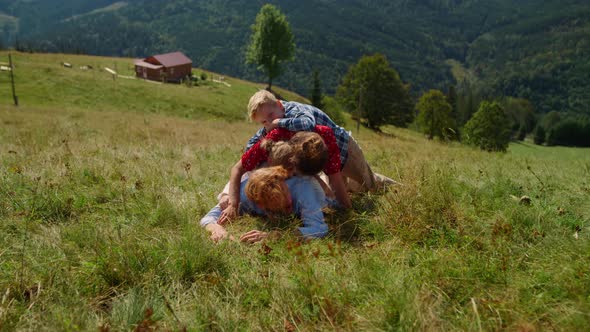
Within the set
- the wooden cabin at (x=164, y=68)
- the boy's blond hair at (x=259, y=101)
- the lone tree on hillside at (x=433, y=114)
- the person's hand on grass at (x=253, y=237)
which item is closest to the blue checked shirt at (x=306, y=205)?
the person's hand on grass at (x=253, y=237)

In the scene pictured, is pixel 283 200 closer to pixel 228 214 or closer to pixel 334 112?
pixel 228 214

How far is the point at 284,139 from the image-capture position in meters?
4.68

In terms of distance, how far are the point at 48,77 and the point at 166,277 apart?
1902 inches

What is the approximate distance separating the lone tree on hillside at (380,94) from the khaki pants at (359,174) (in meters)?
43.6

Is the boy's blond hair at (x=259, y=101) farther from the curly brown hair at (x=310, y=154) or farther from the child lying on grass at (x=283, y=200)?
the child lying on grass at (x=283, y=200)

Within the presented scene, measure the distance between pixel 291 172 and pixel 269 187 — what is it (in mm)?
388

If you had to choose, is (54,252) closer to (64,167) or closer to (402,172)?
(64,167)

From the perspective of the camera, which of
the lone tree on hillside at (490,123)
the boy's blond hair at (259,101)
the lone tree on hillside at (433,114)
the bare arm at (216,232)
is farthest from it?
the lone tree on hillside at (433,114)

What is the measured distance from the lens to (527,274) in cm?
306

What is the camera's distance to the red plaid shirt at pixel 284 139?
455 centimetres

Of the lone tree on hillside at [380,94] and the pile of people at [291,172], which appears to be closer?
the pile of people at [291,172]

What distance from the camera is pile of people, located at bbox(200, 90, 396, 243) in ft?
13.4

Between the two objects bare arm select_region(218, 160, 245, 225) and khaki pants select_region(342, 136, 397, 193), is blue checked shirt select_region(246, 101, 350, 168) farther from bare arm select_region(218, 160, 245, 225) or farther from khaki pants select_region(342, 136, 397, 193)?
bare arm select_region(218, 160, 245, 225)

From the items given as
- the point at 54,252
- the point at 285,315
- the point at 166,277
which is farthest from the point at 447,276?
the point at 54,252
